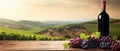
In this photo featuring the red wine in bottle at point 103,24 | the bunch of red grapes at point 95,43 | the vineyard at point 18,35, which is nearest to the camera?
the bunch of red grapes at point 95,43

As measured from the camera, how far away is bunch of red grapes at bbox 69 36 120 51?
192 centimetres

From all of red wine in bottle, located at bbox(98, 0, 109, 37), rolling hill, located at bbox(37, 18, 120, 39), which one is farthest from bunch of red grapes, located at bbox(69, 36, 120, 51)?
rolling hill, located at bbox(37, 18, 120, 39)

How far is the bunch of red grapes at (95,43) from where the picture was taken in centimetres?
192

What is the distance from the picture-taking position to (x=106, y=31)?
2.21 m

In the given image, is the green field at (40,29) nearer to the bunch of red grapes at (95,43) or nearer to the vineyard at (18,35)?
the vineyard at (18,35)

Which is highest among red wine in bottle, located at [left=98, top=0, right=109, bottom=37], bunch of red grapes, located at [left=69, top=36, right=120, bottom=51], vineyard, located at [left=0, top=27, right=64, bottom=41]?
red wine in bottle, located at [left=98, top=0, right=109, bottom=37]

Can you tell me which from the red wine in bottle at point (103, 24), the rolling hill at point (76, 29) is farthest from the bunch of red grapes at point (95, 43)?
the rolling hill at point (76, 29)

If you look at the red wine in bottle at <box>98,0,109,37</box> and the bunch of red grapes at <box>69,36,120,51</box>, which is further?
the red wine in bottle at <box>98,0,109,37</box>

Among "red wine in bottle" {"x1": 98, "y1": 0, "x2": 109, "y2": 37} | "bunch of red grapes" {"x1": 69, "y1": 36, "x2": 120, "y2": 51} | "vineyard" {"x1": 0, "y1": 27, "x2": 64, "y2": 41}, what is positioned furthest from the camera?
"vineyard" {"x1": 0, "y1": 27, "x2": 64, "y2": 41}

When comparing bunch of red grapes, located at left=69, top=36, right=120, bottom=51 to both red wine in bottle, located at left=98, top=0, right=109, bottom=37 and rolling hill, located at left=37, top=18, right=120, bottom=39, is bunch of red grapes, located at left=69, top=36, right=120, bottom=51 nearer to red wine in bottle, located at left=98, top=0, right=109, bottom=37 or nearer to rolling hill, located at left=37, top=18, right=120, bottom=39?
red wine in bottle, located at left=98, top=0, right=109, bottom=37

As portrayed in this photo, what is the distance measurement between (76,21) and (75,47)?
22.0 inches

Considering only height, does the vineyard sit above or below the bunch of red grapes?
above

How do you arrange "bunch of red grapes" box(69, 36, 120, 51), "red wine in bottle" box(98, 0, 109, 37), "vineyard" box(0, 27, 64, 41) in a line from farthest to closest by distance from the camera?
"vineyard" box(0, 27, 64, 41), "red wine in bottle" box(98, 0, 109, 37), "bunch of red grapes" box(69, 36, 120, 51)

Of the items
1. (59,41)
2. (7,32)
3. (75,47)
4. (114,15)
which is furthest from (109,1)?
(7,32)
